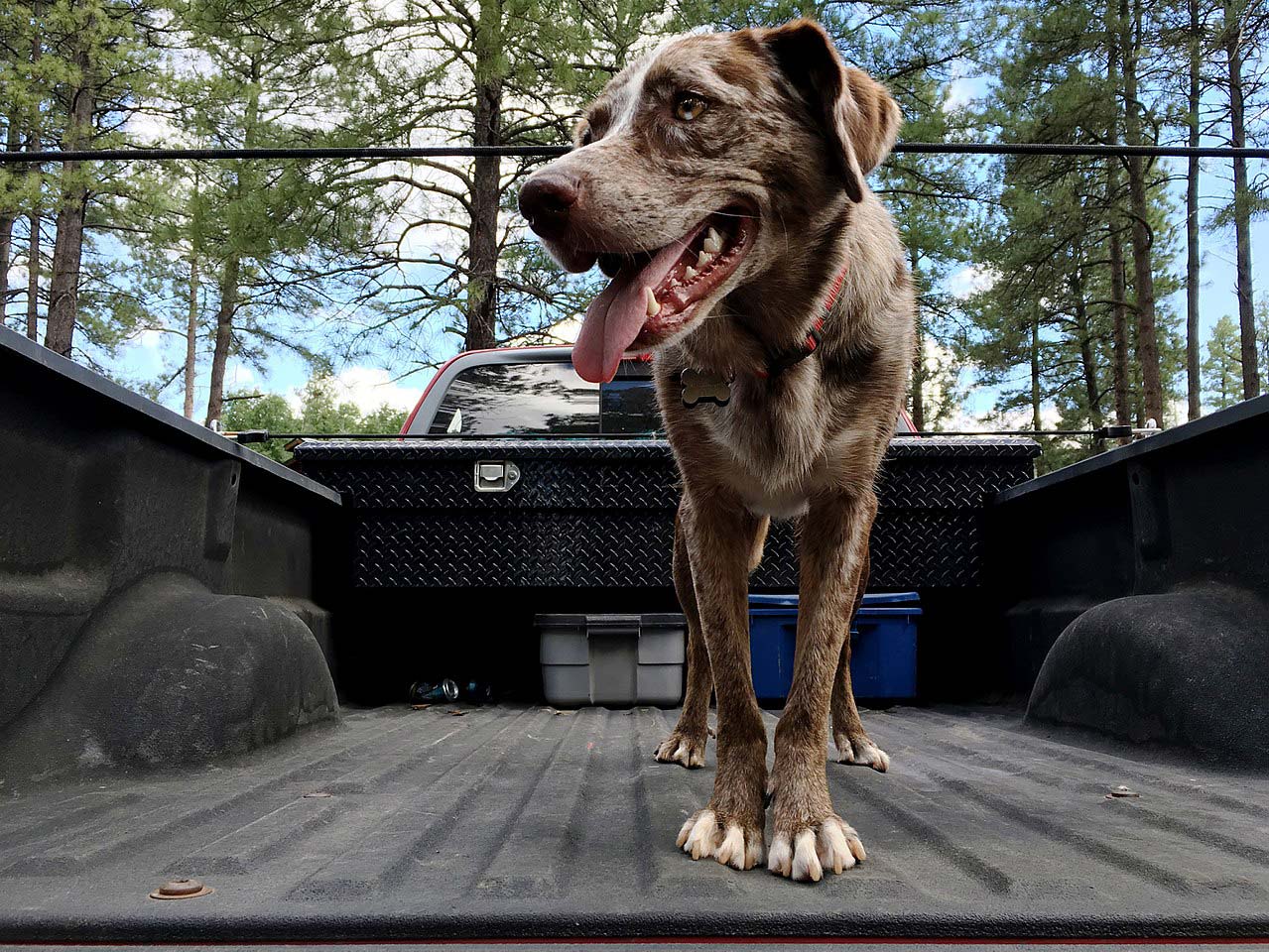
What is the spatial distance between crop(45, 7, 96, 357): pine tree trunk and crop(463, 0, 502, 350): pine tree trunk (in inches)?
343

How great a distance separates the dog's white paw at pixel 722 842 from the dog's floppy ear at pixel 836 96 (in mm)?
1487

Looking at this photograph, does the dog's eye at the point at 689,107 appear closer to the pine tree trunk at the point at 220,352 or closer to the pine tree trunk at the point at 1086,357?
the pine tree trunk at the point at 220,352

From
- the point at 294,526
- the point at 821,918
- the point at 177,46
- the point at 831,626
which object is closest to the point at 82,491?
the point at 294,526

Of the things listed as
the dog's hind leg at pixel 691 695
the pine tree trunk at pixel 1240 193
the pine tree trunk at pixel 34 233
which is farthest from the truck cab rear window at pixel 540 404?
the pine tree trunk at pixel 1240 193

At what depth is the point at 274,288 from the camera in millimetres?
15664

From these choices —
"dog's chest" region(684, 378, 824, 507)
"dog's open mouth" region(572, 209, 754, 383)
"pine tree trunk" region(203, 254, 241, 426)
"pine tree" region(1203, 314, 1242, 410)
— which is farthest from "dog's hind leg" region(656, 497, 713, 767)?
"pine tree" region(1203, 314, 1242, 410)

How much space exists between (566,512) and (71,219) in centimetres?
1862

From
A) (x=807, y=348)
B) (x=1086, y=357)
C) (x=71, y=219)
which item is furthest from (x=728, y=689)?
(x=1086, y=357)

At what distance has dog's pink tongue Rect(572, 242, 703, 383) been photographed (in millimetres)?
1948

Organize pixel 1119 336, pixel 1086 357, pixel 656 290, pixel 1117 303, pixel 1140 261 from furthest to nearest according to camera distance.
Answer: pixel 1086 357 → pixel 1119 336 → pixel 1117 303 → pixel 1140 261 → pixel 656 290

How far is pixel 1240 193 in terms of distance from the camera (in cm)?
1742

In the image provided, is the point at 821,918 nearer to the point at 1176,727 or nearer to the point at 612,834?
the point at 612,834

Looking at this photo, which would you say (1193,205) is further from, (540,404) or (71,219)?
(71,219)

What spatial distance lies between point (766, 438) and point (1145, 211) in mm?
21813
